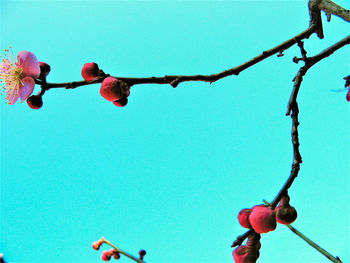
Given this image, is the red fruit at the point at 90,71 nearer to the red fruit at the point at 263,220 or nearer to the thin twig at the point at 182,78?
the thin twig at the point at 182,78

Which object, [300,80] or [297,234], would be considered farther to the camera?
[297,234]

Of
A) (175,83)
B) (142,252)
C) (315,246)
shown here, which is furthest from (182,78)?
(142,252)

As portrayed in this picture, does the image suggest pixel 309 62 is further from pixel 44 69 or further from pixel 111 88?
pixel 44 69

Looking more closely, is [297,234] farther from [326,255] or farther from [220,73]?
[220,73]

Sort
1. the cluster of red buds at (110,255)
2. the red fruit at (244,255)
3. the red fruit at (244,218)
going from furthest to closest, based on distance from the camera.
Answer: the cluster of red buds at (110,255)
the red fruit at (244,218)
the red fruit at (244,255)

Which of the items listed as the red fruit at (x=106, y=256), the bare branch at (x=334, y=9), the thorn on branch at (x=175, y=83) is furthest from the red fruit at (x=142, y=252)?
the bare branch at (x=334, y=9)

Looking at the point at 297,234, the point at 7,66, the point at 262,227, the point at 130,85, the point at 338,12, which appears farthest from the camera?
the point at 7,66

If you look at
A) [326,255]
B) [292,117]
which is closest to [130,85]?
[292,117]
